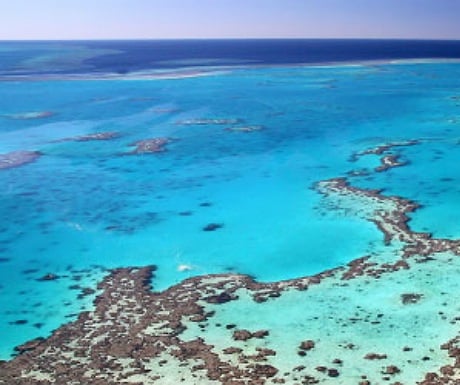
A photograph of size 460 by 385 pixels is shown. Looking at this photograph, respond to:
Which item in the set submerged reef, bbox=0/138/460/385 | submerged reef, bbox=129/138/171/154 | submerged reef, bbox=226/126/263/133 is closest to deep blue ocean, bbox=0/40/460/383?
submerged reef, bbox=226/126/263/133

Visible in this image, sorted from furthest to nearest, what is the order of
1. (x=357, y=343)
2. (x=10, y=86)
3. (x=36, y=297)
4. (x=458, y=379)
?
(x=10, y=86) → (x=36, y=297) → (x=357, y=343) → (x=458, y=379)

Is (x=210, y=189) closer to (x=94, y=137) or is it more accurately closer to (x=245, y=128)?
(x=245, y=128)

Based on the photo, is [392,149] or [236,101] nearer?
[392,149]

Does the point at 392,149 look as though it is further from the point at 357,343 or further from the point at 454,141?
the point at 357,343

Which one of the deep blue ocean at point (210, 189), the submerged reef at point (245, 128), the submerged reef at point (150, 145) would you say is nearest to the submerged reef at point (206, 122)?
the deep blue ocean at point (210, 189)

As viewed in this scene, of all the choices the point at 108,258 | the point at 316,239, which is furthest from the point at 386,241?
the point at 108,258

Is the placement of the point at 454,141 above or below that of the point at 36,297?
above

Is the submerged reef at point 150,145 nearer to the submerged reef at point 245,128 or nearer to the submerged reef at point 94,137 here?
the submerged reef at point 94,137

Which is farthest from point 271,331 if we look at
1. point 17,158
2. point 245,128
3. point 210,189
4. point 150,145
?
point 245,128
